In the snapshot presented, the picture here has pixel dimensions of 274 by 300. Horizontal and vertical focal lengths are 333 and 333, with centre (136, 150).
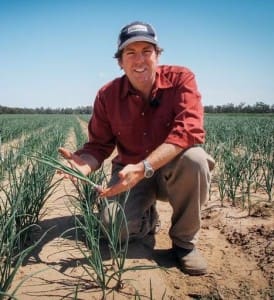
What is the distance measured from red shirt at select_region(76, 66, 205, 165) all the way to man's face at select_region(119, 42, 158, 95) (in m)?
0.09

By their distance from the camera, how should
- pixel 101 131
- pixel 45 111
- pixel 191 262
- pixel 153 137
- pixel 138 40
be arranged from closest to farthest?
pixel 191 262
pixel 138 40
pixel 153 137
pixel 101 131
pixel 45 111

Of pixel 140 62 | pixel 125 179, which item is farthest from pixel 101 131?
pixel 125 179

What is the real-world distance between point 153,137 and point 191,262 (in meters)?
0.73

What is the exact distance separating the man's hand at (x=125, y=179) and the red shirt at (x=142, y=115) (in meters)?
0.37

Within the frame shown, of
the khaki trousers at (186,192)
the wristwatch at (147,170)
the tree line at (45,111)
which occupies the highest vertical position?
the tree line at (45,111)

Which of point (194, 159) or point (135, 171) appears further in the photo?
point (194, 159)

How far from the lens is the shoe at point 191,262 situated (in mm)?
1658

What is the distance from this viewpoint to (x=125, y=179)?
4.86 feet

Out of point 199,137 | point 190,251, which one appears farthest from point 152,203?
point 199,137

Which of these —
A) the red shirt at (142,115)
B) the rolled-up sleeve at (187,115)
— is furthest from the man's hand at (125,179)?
the red shirt at (142,115)

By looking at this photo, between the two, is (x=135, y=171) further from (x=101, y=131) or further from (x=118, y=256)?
(x=101, y=131)

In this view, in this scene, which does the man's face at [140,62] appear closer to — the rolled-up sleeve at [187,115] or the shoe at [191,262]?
the rolled-up sleeve at [187,115]

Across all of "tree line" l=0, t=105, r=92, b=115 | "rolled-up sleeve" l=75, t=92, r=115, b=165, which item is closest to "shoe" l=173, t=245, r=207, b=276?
"rolled-up sleeve" l=75, t=92, r=115, b=165

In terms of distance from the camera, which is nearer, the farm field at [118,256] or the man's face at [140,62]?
the farm field at [118,256]
